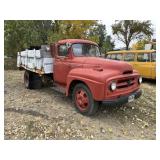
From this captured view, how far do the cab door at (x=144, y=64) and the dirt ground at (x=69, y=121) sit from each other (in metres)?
4.14

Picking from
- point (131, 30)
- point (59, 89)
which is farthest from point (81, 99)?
point (131, 30)

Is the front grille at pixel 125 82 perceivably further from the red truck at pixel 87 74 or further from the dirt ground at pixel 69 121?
the dirt ground at pixel 69 121

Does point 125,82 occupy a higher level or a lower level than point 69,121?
higher

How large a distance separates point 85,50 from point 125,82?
194 cm

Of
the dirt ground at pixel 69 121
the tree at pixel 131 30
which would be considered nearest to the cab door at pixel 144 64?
the dirt ground at pixel 69 121

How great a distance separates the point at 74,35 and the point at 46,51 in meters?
11.6

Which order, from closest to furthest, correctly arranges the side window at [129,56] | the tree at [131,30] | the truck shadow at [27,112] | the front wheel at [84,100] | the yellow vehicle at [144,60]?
the front wheel at [84,100] < the truck shadow at [27,112] < the yellow vehicle at [144,60] < the side window at [129,56] < the tree at [131,30]

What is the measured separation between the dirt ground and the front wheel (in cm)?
19

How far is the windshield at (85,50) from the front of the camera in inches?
264

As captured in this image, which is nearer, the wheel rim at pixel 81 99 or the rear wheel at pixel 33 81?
the wheel rim at pixel 81 99

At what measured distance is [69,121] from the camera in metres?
5.46

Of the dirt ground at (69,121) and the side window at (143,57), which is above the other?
the side window at (143,57)

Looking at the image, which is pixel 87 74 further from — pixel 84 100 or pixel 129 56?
pixel 129 56

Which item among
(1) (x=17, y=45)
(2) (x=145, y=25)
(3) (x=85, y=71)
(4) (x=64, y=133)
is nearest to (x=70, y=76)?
(3) (x=85, y=71)
